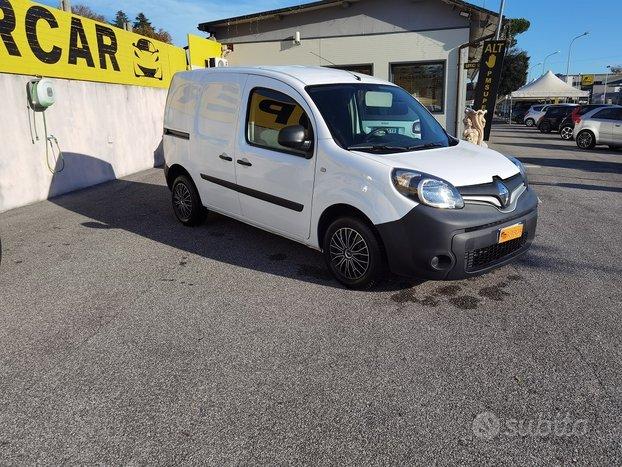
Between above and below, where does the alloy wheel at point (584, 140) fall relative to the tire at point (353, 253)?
above

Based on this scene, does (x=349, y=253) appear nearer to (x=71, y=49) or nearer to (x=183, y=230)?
(x=183, y=230)

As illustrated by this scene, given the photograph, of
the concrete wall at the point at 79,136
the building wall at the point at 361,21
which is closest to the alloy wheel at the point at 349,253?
the concrete wall at the point at 79,136

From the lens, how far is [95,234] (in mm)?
6117

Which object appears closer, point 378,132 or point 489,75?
point 378,132

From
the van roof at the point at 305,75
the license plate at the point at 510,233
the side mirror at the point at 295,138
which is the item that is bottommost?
the license plate at the point at 510,233

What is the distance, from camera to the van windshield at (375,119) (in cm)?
415

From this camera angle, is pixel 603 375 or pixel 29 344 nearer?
pixel 603 375

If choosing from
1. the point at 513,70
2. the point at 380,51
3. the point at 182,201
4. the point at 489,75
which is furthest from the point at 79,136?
the point at 513,70

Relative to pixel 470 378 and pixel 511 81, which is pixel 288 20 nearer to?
pixel 470 378

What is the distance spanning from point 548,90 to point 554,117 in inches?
704

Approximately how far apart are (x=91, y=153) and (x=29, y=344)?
709cm

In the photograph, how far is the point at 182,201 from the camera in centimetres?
615

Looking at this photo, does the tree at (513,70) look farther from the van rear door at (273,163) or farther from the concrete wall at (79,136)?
the van rear door at (273,163)

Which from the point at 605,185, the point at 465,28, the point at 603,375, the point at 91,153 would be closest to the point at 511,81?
the point at 465,28
